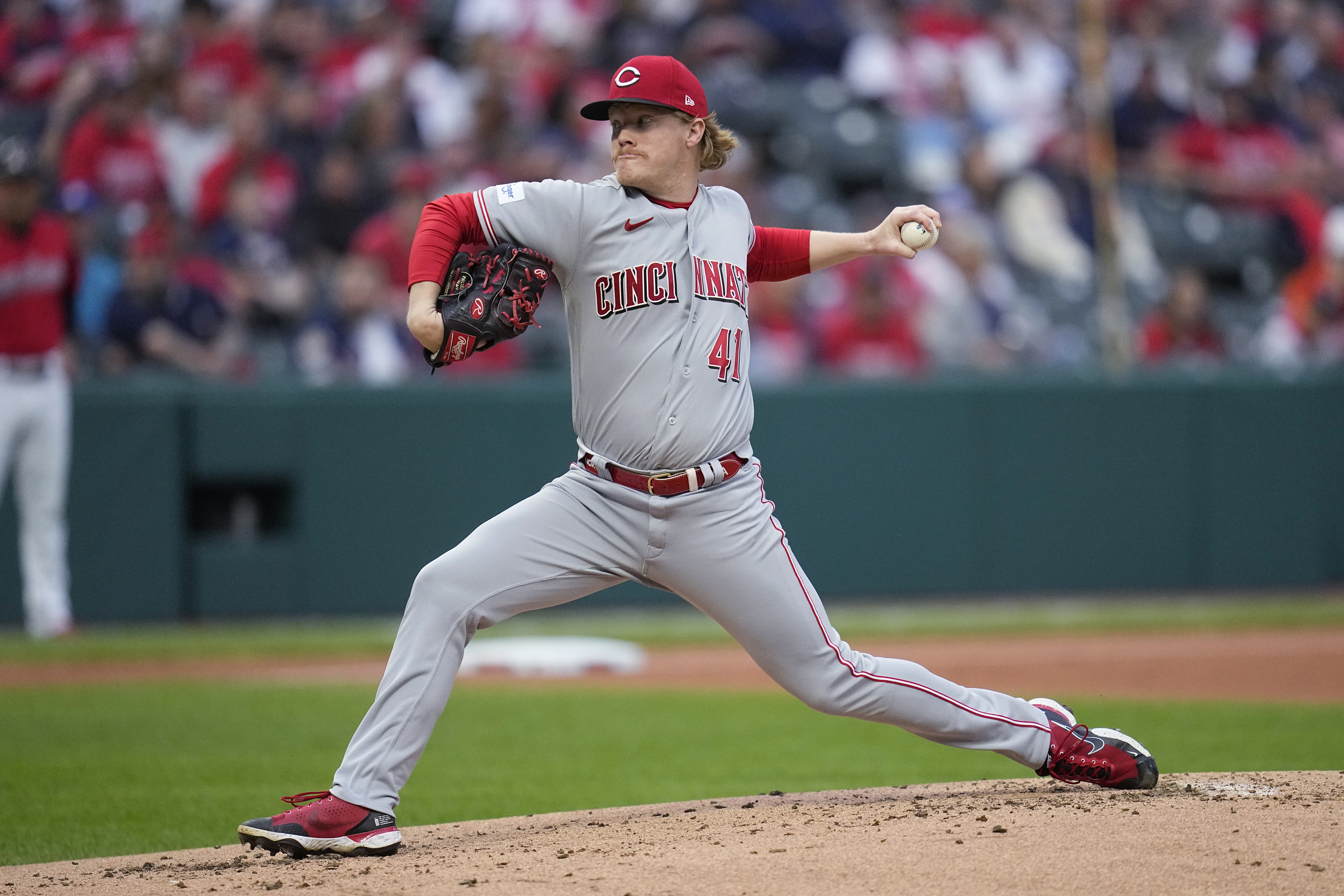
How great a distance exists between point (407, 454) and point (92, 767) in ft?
14.1

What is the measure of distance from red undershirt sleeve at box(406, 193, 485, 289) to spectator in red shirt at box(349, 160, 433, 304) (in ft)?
20.8

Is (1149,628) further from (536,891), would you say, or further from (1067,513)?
(536,891)

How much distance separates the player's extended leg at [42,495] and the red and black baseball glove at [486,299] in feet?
19.3

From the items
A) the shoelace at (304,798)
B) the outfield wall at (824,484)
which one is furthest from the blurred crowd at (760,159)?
the shoelace at (304,798)

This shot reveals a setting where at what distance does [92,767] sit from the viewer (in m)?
5.85

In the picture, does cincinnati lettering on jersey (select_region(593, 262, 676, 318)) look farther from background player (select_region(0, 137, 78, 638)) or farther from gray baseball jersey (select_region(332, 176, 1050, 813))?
background player (select_region(0, 137, 78, 638))

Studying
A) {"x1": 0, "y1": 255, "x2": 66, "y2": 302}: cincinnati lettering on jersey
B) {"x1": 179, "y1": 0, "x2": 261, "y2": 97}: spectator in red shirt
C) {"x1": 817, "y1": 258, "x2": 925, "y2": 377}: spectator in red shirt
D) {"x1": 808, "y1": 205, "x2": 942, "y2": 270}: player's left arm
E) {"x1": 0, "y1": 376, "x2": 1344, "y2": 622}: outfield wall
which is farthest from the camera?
{"x1": 179, "y1": 0, "x2": 261, "y2": 97}: spectator in red shirt

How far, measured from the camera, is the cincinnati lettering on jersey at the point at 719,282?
158 inches

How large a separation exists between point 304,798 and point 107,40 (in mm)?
8754

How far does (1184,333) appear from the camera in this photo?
1207cm

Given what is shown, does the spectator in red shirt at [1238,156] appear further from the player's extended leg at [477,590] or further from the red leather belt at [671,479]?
the player's extended leg at [477,590]

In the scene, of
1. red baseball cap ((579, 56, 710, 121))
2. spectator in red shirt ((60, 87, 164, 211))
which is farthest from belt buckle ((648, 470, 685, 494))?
spectator in red shirt ((60, 87, 164, 211))

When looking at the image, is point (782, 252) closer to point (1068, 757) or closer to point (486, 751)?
point (1068, 757)

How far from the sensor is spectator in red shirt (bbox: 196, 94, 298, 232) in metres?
10.6
